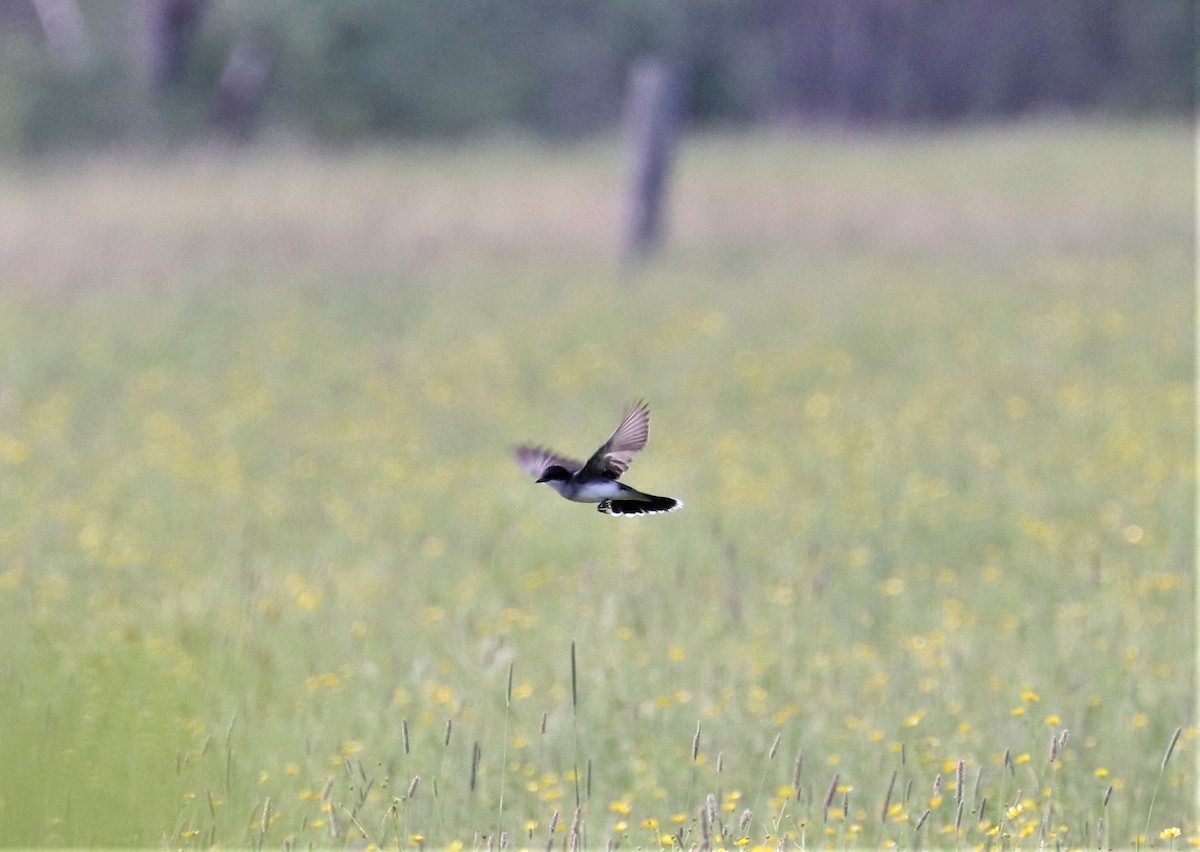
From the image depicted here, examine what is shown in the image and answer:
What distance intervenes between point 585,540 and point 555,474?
3313 mm

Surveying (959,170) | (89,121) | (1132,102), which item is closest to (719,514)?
(959,170)

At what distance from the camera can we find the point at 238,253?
14.8 m

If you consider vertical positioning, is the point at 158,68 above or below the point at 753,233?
above

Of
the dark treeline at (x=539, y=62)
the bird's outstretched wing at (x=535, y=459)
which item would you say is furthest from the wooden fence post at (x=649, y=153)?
the bird's outstretched wing at (x=535, y=459)

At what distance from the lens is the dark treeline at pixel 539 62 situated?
1008 inches

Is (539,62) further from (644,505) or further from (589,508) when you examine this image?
(644,505)

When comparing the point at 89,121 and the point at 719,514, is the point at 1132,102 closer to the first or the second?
the point at 89,121

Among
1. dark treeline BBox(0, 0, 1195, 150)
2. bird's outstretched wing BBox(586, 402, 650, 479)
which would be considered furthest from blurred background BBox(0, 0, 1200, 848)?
dark treeline BBox(0, 0, 1195, 150)

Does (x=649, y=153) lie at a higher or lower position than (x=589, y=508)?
higher

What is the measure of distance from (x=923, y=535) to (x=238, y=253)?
30.9 feet

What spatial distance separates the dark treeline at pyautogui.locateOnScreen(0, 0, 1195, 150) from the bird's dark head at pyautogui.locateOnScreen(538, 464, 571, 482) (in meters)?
20.9

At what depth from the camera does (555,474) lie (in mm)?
3430

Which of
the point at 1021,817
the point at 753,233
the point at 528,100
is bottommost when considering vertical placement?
the point at 1021,817

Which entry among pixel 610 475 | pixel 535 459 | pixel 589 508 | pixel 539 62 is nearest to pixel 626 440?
pixel 610 475
